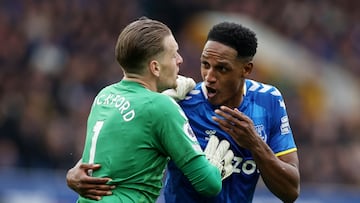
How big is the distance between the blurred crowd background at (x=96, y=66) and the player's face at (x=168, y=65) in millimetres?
8700

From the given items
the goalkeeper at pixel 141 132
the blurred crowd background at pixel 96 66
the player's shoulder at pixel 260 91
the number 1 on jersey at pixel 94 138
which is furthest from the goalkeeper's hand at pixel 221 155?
the blurred crowd background at pixel 96 66

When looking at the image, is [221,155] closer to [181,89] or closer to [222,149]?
[222,149]

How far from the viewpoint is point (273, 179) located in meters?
6.52

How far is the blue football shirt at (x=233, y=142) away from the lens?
6.72 meters

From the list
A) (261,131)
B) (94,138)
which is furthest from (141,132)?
(261,131)

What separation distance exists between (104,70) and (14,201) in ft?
12.0

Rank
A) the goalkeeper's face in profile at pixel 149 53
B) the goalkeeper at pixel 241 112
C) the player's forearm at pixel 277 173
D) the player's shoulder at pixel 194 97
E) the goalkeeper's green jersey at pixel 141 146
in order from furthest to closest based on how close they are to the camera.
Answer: the player's shoulder at pixel 194 97 → the goalkeeper at pixel 241 112 → the player's forearm at pixel 277 173 → the goalkeeper's face in profile at pixel 149 53 → the goalkeeper's green jersey at pixel 141 146

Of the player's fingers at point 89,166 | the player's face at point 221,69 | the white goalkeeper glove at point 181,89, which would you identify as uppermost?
the player's face at point 221,69

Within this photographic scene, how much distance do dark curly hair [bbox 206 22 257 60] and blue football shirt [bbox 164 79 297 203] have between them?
0.34 metres

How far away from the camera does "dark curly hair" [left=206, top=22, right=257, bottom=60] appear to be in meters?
6.66

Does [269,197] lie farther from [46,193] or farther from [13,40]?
[13,40]

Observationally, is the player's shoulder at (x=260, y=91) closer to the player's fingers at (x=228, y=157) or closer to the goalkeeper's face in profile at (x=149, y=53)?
the player's fingers at (x=228, y=157)

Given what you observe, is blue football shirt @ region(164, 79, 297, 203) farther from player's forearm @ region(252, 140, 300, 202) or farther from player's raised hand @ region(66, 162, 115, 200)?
player's raised hand @ region(66, 162, 115, 200)

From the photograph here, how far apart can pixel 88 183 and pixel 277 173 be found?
1315mm
